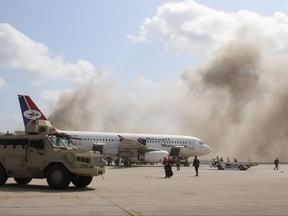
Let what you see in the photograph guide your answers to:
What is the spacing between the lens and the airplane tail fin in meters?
48.0

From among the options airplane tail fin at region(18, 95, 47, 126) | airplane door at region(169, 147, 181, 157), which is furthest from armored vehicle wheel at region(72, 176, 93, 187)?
airplane door at region(169, 147, 181, 157)


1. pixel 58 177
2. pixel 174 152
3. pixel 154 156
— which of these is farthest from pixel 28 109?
pixel 58 177

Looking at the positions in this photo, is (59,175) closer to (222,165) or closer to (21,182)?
(21,182)

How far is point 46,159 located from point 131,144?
3105 cm

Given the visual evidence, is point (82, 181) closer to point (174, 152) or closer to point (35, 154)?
point (35, 154)

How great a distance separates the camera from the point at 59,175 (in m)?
16.5

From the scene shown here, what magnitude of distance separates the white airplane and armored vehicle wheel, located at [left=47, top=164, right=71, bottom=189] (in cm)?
2909

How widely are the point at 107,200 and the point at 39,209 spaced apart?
2.72 metres

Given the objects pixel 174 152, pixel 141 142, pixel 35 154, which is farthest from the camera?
pixel 174 152

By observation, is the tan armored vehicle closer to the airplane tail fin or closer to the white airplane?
the white airplane

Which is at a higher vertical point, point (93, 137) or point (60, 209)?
point (93, 137)

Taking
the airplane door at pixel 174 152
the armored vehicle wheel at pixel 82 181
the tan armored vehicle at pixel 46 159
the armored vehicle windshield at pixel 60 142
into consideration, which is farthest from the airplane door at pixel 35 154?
the airplane door at pixel 174 152

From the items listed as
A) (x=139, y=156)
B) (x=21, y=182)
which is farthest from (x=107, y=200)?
(x=139, y=156)

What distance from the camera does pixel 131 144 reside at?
156 feet
